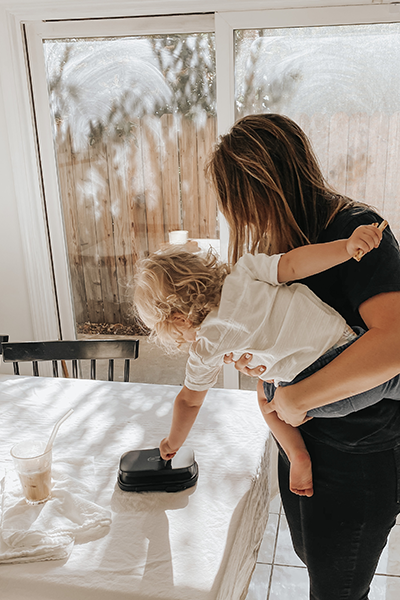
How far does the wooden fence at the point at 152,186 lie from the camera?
244 centimetres

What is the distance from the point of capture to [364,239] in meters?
0.80

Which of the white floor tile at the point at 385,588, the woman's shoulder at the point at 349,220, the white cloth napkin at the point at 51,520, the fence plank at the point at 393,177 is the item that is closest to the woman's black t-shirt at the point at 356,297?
the woman's shoulder at the point at 349,220

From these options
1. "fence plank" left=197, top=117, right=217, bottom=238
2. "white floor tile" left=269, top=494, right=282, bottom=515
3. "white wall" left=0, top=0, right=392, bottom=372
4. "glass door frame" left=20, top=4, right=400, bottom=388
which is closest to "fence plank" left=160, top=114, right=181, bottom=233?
"fence plank" left=197, top=117, right=217, bottom=238

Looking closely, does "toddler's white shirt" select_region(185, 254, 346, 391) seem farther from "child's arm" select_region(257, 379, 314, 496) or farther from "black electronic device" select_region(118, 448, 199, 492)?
"black electronic device" select_region(118, 448, 199, 492)

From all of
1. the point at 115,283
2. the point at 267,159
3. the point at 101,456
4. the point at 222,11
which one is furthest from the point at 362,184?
the point at 101,456

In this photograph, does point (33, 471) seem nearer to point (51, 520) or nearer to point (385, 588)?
point (51, 520)

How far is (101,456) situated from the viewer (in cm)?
130

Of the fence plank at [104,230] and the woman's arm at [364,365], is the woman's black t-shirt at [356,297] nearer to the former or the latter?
→ the woman's arm at [364,365]

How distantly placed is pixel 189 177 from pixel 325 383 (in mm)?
1926

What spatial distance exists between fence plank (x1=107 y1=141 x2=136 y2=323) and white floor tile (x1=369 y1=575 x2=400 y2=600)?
5.87ft

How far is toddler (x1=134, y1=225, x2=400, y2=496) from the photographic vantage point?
0.95 metres

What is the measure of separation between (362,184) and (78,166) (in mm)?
1509

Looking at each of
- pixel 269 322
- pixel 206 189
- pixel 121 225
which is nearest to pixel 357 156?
pixel 206 189

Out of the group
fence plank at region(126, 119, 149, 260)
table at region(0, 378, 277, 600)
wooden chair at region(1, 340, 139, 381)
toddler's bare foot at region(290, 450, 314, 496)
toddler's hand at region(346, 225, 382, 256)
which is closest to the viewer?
toddler's hand at region(346, 225, 382, 256)
